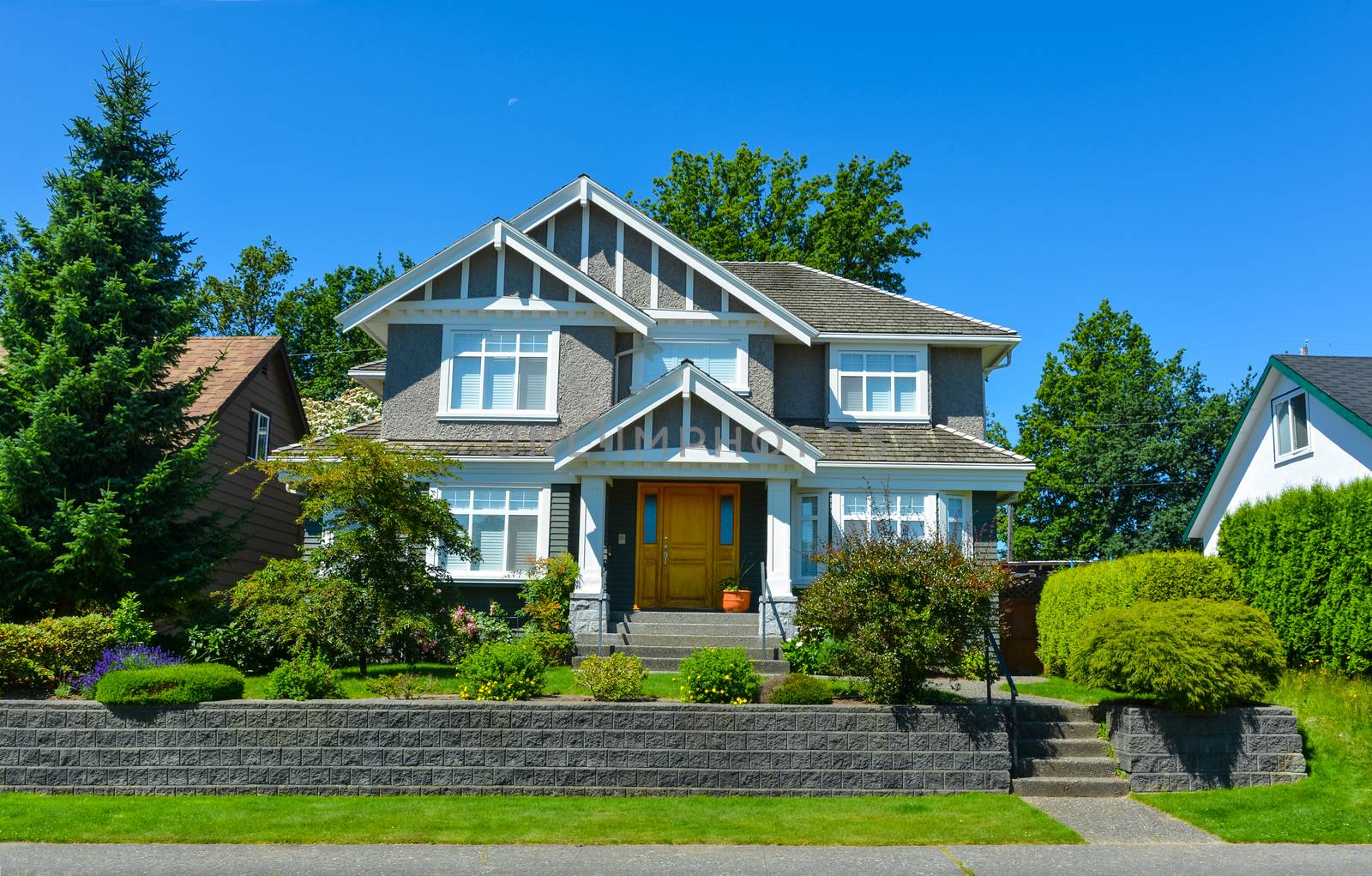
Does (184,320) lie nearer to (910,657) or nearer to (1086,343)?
(910,657)

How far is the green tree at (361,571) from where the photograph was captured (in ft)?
42.8

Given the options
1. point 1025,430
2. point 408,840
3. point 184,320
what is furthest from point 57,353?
point 1025,430

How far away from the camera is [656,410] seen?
17453mm

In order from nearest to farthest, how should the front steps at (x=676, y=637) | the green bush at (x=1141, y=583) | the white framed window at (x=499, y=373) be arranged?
the green bush at (x=1141, y=583)
the front steps at (x=676, y=637)
the white framed window at (x=499, y=373)

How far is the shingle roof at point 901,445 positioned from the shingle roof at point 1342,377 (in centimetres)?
504

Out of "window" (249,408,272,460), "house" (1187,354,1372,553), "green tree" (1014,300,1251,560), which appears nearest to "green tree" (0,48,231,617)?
"window" (249,408,272,460)

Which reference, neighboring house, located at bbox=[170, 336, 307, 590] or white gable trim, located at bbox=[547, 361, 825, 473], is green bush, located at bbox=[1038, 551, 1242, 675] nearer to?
white gable trim, located at bbox=[547, 361, 825, 473]

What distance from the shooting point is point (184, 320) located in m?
15.7

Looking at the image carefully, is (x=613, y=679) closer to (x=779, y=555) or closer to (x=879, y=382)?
(x=779, y=555)

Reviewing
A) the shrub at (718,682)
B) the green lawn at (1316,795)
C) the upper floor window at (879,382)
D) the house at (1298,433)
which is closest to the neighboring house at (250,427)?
the upper floor window at (879,382)

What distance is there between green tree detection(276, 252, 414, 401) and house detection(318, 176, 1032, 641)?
17485mm

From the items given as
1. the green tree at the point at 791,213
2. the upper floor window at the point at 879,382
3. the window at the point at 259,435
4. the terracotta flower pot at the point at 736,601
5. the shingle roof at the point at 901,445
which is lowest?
the terracotta flower pot at the point at 736,601

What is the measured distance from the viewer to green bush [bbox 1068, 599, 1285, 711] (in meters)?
10.9

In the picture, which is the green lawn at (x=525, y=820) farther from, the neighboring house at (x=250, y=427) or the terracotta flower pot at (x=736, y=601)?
the neighboring house at (x=250, y=427)
